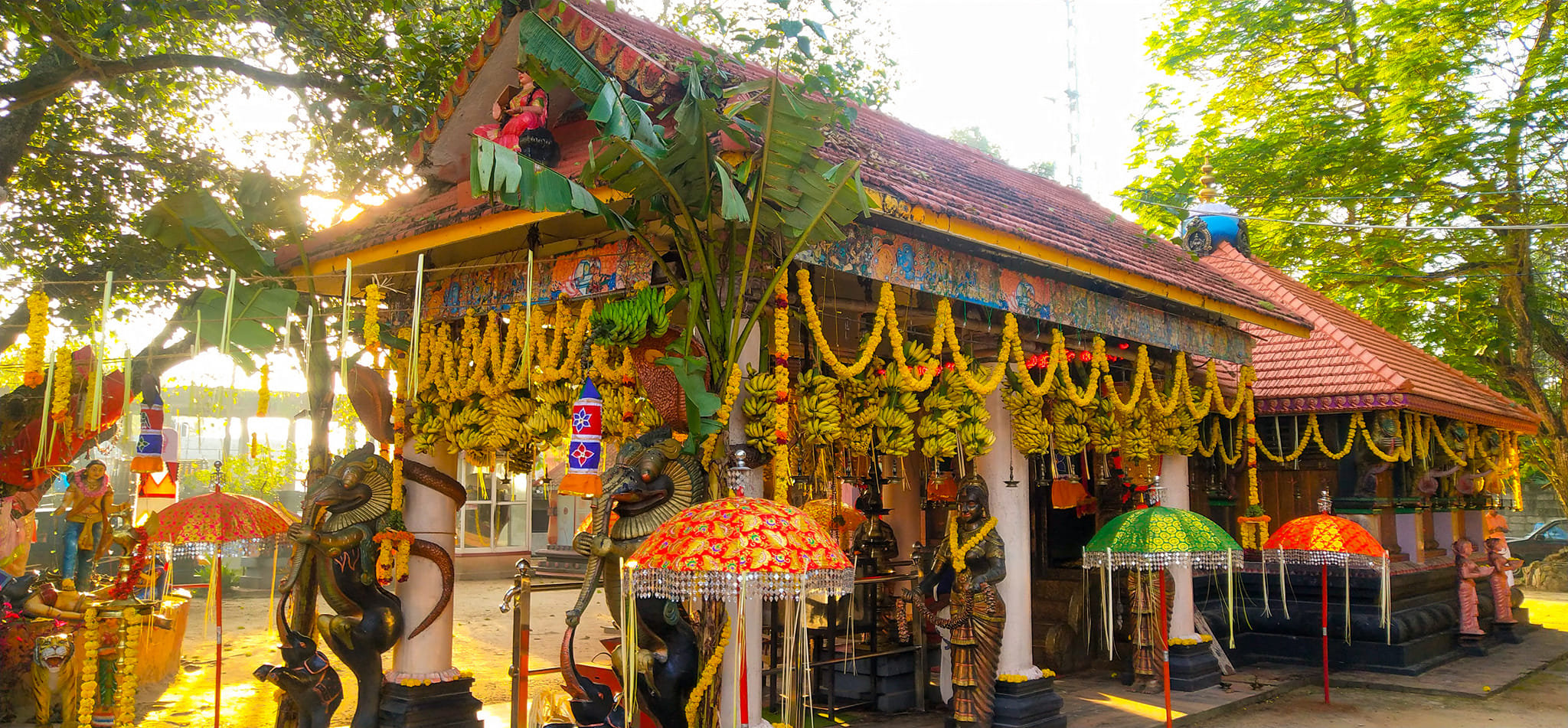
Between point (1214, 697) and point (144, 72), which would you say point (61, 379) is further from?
point (1214, 697)

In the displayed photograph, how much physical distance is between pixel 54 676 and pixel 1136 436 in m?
9.78

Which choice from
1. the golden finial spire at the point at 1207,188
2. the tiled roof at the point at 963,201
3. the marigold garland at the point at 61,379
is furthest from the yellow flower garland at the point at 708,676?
the golden finial spire at the point at 1207,188

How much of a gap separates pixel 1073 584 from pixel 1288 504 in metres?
3.57

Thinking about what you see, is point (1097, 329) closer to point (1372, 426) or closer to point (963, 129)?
point (1372, 426)

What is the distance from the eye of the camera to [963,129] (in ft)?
133

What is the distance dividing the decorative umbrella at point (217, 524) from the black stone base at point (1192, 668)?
851cm

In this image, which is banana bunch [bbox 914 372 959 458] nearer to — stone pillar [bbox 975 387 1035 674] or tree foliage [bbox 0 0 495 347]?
stone pillar [bbox 975 387 1035 674]

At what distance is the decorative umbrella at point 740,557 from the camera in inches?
201

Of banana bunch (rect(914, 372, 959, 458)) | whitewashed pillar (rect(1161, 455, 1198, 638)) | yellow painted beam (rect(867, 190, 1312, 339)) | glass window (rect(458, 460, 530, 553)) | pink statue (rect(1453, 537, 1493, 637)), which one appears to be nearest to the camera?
yellow painted beam (rect(867, 190, 1312, 339))

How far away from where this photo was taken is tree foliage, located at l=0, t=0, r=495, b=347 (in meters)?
10.0

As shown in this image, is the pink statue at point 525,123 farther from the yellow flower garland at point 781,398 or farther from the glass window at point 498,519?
the glass window at point 498,519

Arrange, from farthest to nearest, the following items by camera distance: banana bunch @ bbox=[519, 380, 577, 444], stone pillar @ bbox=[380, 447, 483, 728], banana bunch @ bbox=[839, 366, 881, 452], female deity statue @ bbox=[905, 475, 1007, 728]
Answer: female deity statue @ bbox=[905, 475, 1007, 728] < stone pillar @ bbox=[380, 447, 483, 728] < banana bunch @ bbox=[839, 366, 881, 452] < banana bunch @ bbox=[519, 380, 577, 444]

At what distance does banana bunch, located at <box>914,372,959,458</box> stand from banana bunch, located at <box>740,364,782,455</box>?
1.63 m

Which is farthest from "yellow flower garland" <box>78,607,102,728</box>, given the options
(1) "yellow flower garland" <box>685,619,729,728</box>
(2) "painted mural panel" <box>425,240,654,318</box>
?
(1) "yellow flower garland" <box>685,619,729,728</box>
